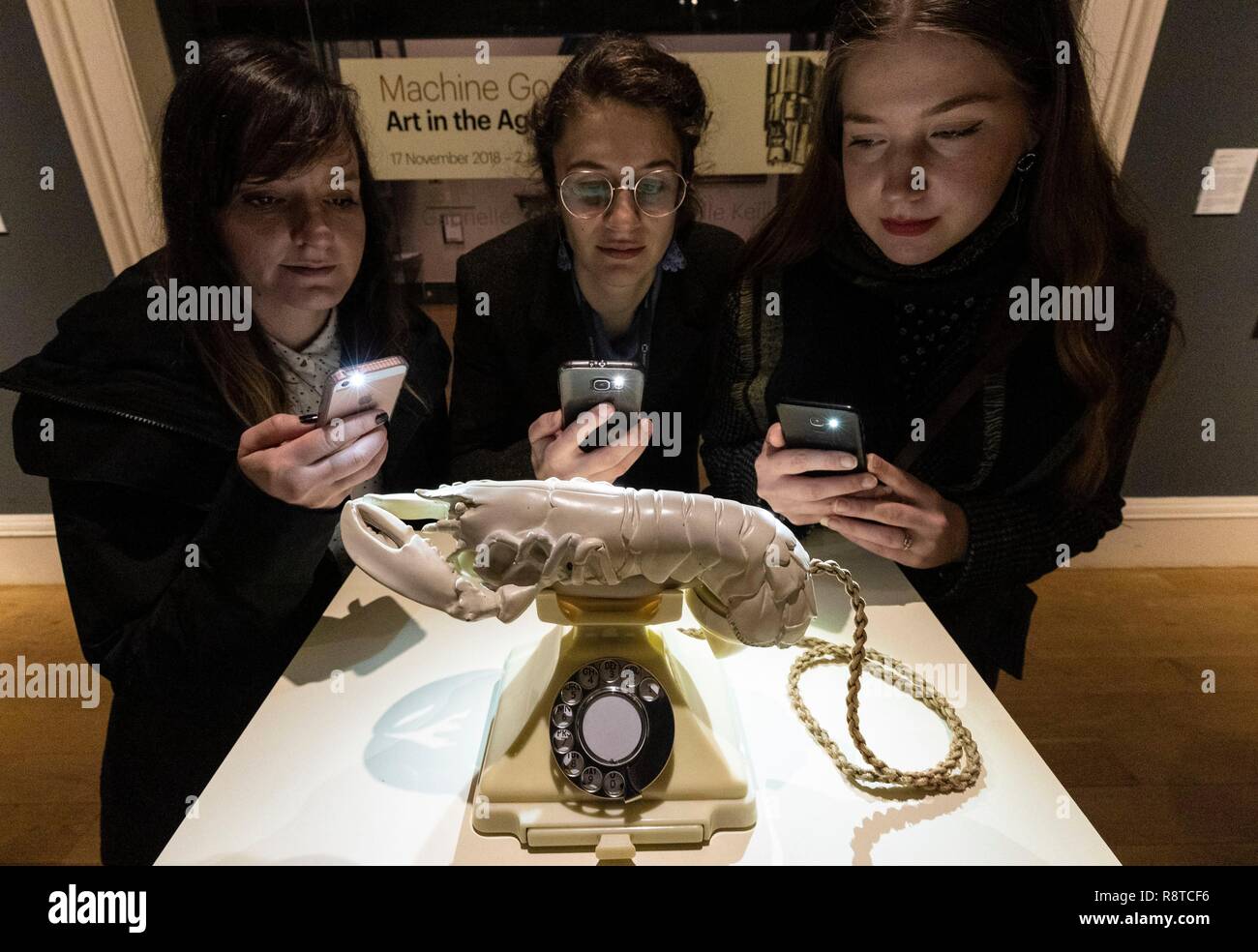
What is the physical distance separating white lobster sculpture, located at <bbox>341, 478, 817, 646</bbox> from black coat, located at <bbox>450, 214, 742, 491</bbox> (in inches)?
17.4

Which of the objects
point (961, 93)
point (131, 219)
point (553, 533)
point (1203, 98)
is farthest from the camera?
point (1203, 98)

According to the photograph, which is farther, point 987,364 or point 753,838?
point 987,364

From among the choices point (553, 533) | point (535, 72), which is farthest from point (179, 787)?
point (535, 72)

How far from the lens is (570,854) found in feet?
2.18

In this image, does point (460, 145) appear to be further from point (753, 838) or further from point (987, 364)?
point (753, 838)

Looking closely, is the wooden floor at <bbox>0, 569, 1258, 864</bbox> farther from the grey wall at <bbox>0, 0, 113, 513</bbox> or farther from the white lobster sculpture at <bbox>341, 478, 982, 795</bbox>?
the white lobster sculpture at <bbox>341, 478, 982, 795</bbox>

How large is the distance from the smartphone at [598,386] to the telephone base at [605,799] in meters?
0.32

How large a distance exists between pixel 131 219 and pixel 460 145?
0.45 metres

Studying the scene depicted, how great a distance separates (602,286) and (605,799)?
724mm

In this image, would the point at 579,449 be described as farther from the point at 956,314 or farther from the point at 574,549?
the point at 956,314

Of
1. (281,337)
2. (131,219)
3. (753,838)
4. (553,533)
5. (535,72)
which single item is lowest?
(753,838)
